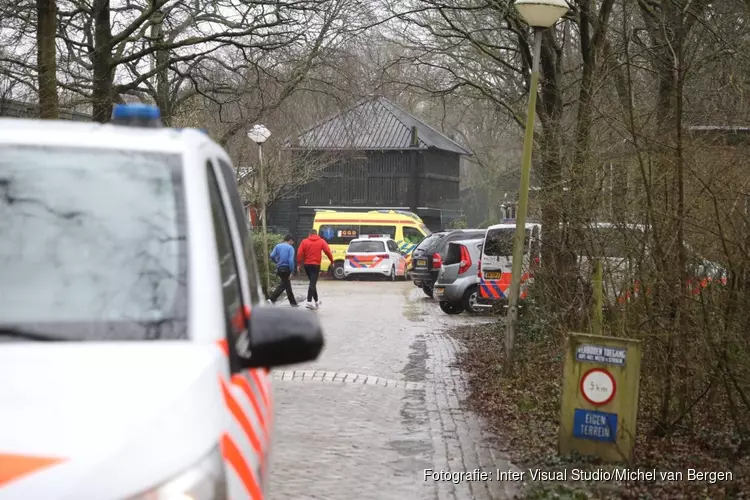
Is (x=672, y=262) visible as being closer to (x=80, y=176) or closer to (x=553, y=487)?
(x=553, y=487)

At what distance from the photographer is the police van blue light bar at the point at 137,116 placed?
3757 mm

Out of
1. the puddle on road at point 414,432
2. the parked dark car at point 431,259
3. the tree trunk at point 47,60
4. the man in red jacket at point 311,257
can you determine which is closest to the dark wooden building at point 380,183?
the parked dark car at point 431,259

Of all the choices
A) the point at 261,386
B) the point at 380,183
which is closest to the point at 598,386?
the point at 261,386

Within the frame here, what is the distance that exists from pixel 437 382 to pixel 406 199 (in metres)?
46.4

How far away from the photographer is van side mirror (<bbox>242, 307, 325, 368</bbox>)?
122 inches

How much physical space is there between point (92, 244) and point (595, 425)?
18.3ft

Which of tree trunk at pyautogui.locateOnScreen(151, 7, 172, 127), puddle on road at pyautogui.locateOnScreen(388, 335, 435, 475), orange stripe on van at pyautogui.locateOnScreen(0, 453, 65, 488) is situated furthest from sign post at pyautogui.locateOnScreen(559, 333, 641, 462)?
tree trunk at pyautogui.locateOnScreen(151, 7, 172, 127)

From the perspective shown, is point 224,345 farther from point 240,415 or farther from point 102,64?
point 102,64

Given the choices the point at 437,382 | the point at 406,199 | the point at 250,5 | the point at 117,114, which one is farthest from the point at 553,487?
the point at 406,199

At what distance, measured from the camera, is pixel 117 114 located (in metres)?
3.87

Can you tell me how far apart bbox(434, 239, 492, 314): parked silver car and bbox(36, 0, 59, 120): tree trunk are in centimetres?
1146

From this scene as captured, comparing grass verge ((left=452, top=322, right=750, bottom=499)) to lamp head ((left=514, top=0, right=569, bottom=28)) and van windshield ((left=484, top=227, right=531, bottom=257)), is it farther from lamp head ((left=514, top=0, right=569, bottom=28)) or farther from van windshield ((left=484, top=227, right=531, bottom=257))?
lamp head ((left=514, top=0, right=569, bottom=28))

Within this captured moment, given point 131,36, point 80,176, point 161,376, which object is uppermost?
point 131,36

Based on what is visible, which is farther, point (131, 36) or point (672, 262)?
point (131, 36)
